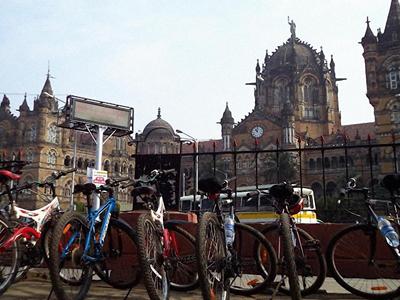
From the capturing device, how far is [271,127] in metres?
59.8

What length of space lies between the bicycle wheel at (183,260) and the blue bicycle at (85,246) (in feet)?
1.71

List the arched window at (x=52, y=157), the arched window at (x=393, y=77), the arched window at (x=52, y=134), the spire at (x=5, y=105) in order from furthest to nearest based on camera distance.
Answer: the spire at (x=5, y=105)
the arched window at (x=52, y=134)
the arched window at (x=52, y=157)
the arched window at (x=393, y=77)

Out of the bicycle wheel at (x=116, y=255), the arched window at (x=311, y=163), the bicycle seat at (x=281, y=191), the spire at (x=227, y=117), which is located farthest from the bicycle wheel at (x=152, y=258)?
the spire at (x=227, y=117)

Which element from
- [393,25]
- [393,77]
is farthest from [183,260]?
[393,25]

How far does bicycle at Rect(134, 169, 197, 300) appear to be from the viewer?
417cm

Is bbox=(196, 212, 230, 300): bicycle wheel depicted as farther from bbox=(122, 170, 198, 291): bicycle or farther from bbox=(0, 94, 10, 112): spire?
bbox=(0, 94, 10, 112): spire

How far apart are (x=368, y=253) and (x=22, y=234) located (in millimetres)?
4426

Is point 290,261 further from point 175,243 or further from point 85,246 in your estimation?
point 85,246

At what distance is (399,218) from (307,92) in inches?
2544

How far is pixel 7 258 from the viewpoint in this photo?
5.09 m

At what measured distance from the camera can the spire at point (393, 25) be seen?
4784 cm

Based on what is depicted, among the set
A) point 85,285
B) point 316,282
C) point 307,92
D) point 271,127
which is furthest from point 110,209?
point 307,92

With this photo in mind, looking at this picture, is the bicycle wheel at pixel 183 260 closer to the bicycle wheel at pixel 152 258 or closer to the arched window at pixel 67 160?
the bicycle wheel at pixel 152 258

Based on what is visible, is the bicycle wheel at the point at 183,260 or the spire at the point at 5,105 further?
the spire at the point at 5,105
